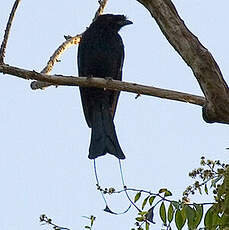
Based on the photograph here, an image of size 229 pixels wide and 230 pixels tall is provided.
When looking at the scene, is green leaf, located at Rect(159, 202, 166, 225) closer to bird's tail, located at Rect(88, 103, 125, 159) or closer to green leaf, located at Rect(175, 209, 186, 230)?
green leaf, located at Rect(175, 209, 186, 230)

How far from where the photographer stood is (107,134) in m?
5.02

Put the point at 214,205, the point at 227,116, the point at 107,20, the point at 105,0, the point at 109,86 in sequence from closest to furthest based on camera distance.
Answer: the point at 214,205 < the point at 227,116 < the point at 109,86 < the point at 105,0 < the point at 107,20

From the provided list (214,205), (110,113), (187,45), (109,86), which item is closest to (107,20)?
(110,113)

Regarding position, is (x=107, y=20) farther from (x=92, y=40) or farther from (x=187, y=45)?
(x=187, y=45)

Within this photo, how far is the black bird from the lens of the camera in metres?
5.36

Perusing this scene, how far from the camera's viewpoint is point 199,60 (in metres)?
3.21

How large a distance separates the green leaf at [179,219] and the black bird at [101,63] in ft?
7.44

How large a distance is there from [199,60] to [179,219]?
2.34 feet

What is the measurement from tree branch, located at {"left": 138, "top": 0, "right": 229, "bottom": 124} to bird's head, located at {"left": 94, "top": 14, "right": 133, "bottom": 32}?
2398mm

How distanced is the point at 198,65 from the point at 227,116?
0.82ft


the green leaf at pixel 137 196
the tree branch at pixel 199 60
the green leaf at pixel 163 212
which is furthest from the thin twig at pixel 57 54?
the green leaf at pixel 163 212

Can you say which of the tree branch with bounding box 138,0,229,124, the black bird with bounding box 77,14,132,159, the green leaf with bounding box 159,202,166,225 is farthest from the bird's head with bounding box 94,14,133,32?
the green leaf with bounding box 159,202,166,225

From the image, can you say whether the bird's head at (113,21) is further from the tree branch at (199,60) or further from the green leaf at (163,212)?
the green leaf at (163,212)

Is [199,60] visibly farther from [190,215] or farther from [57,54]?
[57,54]
